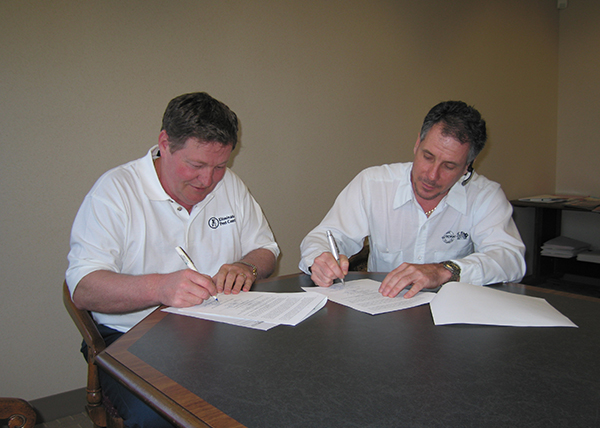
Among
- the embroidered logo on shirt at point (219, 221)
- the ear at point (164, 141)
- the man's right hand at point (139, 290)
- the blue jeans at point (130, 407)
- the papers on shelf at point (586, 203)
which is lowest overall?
the papers on shelf at point (586, 203)

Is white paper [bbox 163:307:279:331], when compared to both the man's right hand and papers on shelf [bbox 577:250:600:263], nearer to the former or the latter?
the man's right hand

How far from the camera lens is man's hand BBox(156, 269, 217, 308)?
118cm

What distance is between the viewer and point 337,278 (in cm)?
147

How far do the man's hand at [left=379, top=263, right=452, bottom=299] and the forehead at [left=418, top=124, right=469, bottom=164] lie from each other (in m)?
0.54

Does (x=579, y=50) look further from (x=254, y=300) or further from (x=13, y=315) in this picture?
(x=13, y=315)

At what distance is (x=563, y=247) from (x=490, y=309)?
144 inches

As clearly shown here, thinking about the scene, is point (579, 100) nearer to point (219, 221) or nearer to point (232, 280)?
point (219, 221)

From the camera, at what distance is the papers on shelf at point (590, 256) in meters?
3.88

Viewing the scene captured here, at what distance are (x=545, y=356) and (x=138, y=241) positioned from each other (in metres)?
1.31

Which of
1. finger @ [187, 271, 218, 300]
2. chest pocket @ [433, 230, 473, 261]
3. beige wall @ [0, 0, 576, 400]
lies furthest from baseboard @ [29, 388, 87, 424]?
chest pocket @ [433, 230, 473, 261]

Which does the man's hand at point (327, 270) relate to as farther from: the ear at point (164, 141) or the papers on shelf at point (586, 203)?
the papers on shelf at point (586, 203)

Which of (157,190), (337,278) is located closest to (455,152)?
(337,278)

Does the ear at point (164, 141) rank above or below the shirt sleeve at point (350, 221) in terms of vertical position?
→ above

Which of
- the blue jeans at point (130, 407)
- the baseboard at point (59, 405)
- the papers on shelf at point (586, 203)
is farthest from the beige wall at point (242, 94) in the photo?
the blue jeans at point (130, 407)
